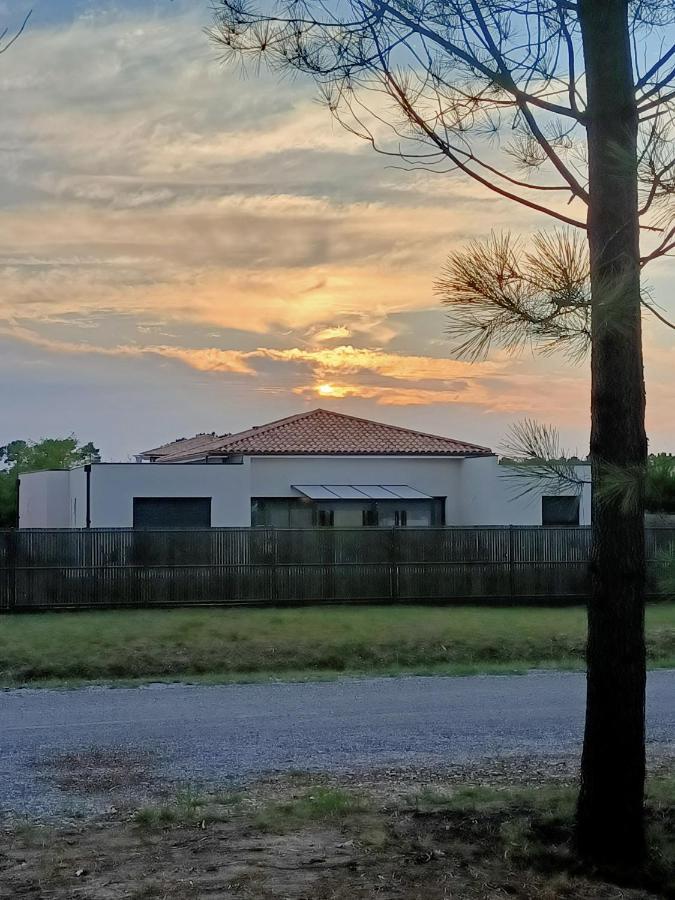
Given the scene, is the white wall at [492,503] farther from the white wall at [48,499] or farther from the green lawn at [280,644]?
the white wall at [48,499]

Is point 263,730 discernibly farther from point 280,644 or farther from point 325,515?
point 325,515

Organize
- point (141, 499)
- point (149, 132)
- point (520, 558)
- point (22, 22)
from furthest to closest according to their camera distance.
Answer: point (141, 499), point (520, 558), point (149, 132), point (22, 22)

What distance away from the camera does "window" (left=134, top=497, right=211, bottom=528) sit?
27.2 meters

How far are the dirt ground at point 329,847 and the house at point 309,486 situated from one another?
20096 mm

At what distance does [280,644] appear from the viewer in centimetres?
1519

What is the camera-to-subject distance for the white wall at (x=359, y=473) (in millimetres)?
29250

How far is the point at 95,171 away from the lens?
13273 mm

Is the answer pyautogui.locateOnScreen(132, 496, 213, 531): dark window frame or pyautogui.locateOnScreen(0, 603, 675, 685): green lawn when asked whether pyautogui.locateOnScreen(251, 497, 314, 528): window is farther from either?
pyautogui.locateOnScreen(0, 603, 675, 685): green lawn

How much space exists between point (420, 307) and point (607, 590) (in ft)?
17.5

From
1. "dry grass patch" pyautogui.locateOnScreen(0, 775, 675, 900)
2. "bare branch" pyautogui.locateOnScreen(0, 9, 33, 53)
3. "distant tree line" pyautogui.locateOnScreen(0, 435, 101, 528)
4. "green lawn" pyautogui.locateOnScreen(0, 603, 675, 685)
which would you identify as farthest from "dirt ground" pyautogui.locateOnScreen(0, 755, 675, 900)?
"distant tree line" pyautogui.locateOnScreen(0, 435, 101, 528)

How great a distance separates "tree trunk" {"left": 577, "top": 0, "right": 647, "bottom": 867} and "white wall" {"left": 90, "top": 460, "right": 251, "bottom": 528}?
22325 millimetres

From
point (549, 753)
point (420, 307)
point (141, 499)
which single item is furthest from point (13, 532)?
point (549, 753)

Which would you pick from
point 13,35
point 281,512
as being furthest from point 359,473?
point 13,35

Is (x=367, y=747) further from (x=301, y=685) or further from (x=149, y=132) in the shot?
(x=149, y=132)
